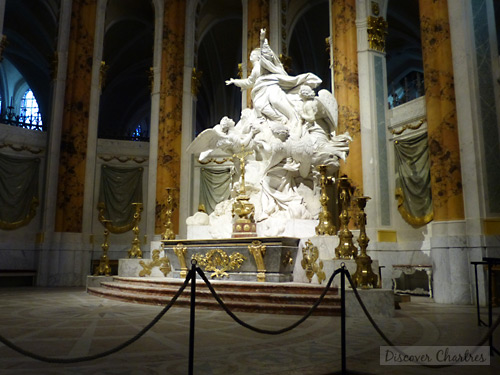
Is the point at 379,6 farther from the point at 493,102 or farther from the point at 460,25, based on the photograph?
the point at 493,102

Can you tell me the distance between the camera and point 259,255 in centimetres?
671

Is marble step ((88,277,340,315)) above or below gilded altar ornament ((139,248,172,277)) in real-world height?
below

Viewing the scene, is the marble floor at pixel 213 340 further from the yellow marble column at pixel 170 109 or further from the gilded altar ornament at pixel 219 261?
the yellow marble column at pixel 170 109

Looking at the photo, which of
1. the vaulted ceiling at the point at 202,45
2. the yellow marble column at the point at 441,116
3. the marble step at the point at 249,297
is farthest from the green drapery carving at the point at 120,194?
the yellow marble column at the point at 441,116

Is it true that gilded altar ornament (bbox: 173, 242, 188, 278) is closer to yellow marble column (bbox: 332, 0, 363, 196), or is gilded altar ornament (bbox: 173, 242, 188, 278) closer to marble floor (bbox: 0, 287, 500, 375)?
marble floor (bbox: 0, 287, 500, 375)

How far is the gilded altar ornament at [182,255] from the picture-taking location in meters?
7.62

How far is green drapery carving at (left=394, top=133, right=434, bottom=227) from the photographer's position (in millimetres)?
9172

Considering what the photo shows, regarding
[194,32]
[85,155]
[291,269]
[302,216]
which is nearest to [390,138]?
[302,216]

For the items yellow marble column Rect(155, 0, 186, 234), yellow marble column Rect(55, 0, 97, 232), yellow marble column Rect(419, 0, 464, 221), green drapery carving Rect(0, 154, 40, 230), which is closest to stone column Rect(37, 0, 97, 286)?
yellow marble column Rect(55, 0, 97, 232)

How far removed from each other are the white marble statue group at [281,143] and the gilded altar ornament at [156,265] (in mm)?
1143

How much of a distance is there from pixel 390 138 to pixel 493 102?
273 cm

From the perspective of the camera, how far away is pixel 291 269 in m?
6.97

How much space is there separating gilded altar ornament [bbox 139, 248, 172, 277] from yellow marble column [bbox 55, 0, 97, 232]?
3.70 meters

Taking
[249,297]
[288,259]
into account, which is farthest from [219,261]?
[249,297]
